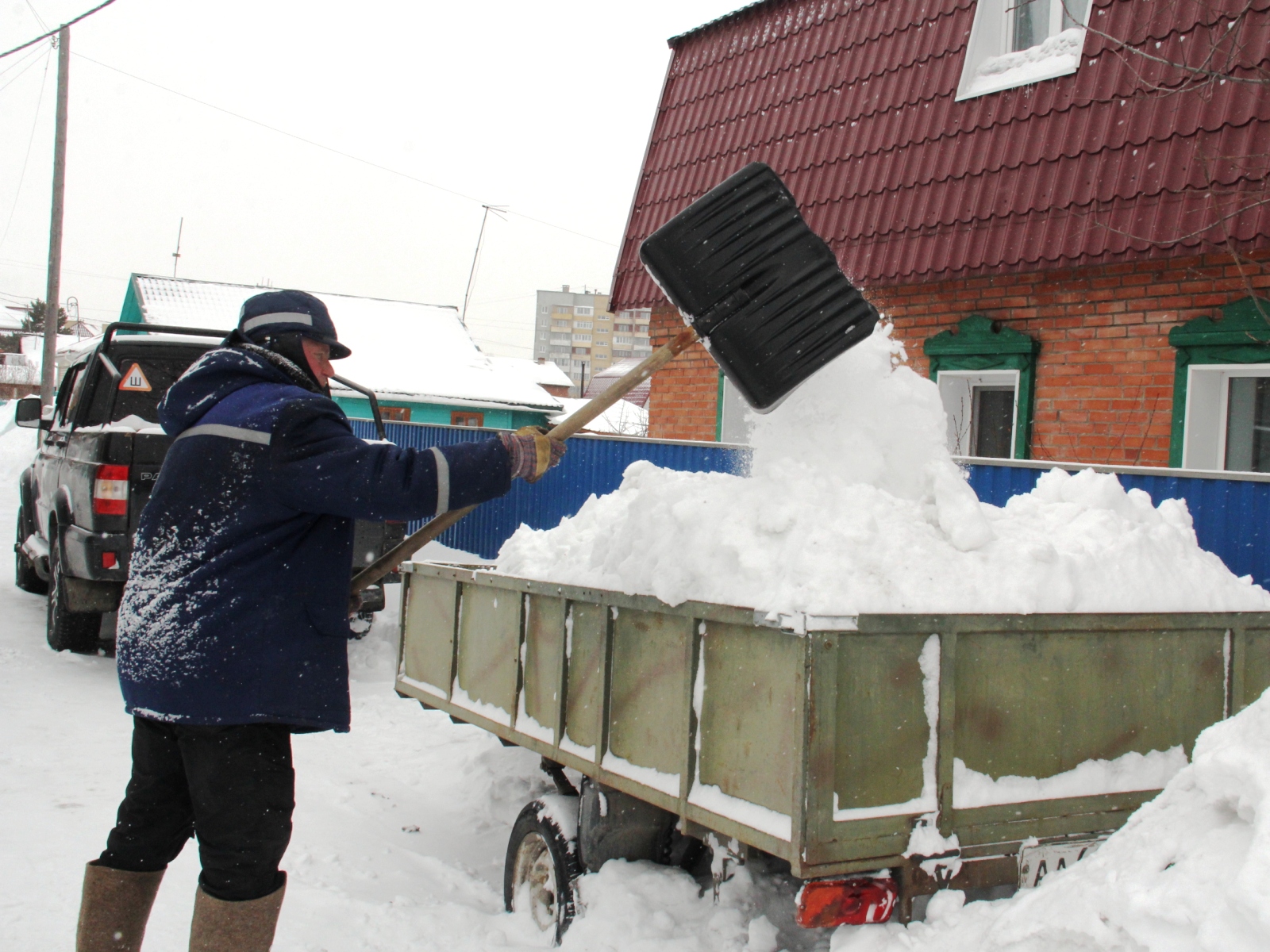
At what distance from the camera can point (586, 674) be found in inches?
131

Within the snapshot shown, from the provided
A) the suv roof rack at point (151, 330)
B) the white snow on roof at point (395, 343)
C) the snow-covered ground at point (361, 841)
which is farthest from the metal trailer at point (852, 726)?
the white snow on roof at point (395, 343)

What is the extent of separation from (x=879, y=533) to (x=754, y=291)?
1.08 metres

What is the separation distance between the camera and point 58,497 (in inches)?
279

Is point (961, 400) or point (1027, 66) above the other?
point (1027, 66)

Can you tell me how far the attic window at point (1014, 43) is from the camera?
7195 millimetres

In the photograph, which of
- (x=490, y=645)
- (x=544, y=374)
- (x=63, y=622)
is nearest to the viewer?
(x=490, y=645)

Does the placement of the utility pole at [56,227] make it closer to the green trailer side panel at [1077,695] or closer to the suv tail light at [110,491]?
the suv tail light at [110,491]

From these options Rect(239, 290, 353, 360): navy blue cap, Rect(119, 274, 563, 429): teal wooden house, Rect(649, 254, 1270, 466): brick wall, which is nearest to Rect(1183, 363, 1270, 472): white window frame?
Rect(649, 254, 1270, 466): brick wall

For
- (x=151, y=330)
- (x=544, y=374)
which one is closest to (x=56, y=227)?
(x=151, y=330)

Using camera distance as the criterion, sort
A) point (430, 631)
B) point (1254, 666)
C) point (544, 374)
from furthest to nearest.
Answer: point (544, 374), point (430, 631), point (1254, 666)

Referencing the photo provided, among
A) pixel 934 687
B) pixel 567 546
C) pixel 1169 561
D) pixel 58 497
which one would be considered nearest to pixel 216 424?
pixel 567 546

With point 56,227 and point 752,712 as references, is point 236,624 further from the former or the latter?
point 56,227

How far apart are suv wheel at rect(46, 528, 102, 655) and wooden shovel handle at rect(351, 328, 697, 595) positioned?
4377 mm

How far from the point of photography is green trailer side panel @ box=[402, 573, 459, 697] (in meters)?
4.29
